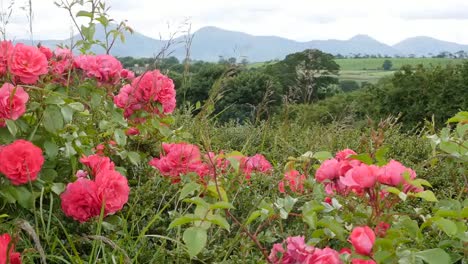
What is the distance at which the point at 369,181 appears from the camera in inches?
59.7

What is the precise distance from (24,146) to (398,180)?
3.68 feet

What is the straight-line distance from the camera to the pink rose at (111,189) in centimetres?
187

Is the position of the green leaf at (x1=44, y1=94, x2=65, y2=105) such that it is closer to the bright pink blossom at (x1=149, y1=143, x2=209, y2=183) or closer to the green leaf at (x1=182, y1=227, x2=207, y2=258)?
the bright pink blossom at (x1=149, y1=143, x2=209, y2=183)

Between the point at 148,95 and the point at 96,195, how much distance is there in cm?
71

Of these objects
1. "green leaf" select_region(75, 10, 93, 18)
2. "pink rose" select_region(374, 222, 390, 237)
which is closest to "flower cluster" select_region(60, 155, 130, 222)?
"pink rose" select_region(374, 222, 390, 237)

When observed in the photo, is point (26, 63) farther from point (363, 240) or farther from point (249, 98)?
point (249, 98)

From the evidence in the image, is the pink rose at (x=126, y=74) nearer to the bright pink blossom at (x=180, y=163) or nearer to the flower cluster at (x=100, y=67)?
the flower cluster at (x=100, y=67)

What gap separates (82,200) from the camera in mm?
1905

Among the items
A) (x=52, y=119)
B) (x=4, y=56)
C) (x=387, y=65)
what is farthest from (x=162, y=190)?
(x=387, y=65)

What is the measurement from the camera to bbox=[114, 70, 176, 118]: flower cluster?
2470mm

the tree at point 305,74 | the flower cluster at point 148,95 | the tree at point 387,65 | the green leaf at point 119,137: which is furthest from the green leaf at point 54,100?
the tree at point 387,65

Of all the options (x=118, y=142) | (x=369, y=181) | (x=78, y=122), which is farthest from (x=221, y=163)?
(x=369, y=181)

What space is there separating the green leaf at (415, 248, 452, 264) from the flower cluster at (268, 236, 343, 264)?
19cm

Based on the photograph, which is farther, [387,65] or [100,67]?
[387,65]
